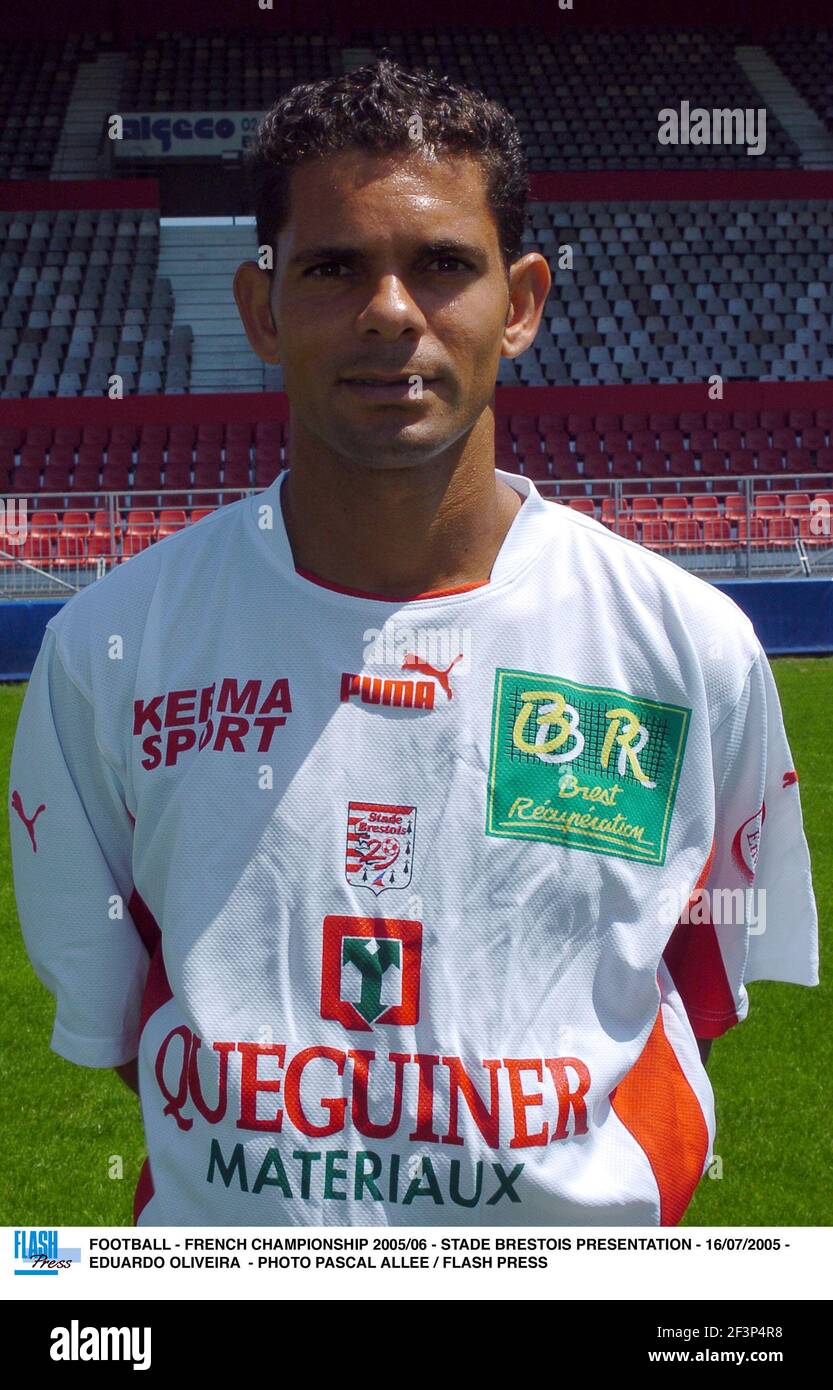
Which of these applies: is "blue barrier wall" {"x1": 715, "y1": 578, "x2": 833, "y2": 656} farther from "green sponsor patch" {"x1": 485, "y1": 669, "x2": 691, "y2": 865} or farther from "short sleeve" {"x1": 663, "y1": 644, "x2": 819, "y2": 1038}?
"green sponsor patch" {"x1": 485, "y1": 669, "x2": 691, "y2": 865}

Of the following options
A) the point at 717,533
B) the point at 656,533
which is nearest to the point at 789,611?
the point at 717,533

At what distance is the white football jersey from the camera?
143 centimetres

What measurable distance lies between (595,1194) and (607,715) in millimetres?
477

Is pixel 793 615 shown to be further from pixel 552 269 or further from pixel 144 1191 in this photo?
pixel 144 1191

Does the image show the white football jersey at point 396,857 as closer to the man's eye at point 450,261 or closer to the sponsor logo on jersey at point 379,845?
the sponsor logo on jersey at point 379,845

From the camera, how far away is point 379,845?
1445 millimetres

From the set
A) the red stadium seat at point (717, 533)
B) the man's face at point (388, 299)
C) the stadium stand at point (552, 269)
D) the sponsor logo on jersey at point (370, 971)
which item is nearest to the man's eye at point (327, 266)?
the man's face at point (388, 299)

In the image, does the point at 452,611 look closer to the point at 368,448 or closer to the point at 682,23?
the point at 368,448

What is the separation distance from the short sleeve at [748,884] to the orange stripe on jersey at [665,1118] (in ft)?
0.46

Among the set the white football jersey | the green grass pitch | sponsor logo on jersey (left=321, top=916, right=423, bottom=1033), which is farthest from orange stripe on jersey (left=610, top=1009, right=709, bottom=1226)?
the green grass pitch

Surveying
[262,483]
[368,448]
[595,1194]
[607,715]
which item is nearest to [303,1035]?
[595,1194]

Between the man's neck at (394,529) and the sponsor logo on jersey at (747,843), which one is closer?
the man's neck at (394,529)

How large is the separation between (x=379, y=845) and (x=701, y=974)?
480mm

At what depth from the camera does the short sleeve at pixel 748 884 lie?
5.24 feet
